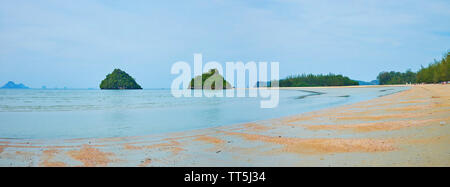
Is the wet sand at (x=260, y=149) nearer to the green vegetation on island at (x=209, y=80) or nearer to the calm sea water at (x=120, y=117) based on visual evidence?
the calm sea water at (x=120, y=117)

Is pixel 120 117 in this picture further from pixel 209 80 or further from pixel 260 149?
pixel 209 80

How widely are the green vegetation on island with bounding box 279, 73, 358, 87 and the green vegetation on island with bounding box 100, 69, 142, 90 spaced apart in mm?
80933

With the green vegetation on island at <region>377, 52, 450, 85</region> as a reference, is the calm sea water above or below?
below

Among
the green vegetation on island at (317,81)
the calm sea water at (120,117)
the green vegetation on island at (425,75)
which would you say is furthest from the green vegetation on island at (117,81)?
the green vegetation on island at (425,75)

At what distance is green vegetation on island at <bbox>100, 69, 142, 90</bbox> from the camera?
136 meters

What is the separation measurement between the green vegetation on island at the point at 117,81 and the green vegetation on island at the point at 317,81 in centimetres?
8093

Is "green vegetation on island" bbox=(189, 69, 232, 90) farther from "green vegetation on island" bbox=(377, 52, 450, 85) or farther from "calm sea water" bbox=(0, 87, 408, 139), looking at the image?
"calm sea water" bbox=(0, 87, 408, 139)

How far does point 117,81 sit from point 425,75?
129843 millimetres

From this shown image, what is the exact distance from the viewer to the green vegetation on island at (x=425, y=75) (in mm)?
60800

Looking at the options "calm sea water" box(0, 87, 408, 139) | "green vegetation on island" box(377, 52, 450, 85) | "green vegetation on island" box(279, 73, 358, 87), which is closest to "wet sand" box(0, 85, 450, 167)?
"calm sea water" box(0, 87, 408, 139)

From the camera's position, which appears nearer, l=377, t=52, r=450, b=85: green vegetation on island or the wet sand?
the wet sand
